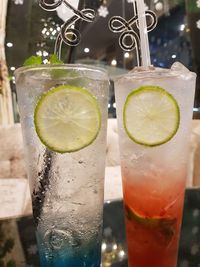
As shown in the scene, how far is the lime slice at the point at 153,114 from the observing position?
76 centimetres

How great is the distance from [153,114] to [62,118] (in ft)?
0.67

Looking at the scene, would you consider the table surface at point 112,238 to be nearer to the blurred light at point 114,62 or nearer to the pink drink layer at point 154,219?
the pink drink layer at point 154,219

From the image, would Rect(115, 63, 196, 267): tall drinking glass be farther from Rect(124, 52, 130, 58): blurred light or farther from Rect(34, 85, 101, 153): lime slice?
Rect(124, 52, 130, 58): blurred light

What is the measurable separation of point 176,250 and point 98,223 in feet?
0.66

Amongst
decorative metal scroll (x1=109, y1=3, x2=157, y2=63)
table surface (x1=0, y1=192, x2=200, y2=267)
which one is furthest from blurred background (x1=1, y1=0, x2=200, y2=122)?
table surface (x1=0, y1=192, x2=200, y2=267)

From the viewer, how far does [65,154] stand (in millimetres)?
690

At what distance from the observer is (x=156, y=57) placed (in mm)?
2635

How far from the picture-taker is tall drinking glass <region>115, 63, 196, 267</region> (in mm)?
760

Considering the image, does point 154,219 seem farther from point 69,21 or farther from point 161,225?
point 69,21

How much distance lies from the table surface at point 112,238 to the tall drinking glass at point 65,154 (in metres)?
0.08

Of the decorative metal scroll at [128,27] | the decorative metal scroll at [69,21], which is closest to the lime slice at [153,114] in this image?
the decorative metal scroll at [128,27]

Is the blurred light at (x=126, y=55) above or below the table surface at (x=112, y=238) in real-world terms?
above

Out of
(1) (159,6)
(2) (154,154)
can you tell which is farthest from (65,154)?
(1) (159,6)

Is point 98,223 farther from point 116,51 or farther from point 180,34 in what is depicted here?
point 180,34
